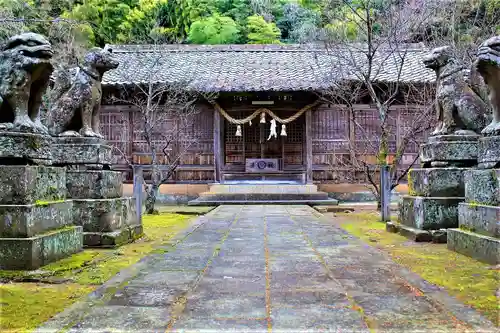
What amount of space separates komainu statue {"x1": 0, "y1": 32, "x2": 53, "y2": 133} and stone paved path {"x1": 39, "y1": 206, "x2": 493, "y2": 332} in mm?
2223

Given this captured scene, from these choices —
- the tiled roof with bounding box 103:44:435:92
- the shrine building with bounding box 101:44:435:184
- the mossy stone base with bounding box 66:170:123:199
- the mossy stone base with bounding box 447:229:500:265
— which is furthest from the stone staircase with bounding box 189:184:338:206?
the mossy stone base with bounding box 447:229:500:265

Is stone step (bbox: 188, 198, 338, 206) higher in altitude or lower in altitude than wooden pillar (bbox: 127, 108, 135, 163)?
lower

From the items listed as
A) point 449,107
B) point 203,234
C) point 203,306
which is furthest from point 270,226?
point 203,306

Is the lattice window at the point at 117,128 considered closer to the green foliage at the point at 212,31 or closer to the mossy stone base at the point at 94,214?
the mossy stone base at the point at 94,214

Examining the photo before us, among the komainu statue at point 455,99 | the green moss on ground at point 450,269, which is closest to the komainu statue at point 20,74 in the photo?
the green moss on ground at point 450,269

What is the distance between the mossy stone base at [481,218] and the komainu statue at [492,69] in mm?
979

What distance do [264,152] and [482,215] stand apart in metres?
13.3

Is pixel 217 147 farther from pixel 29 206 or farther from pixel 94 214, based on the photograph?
pixel 29 206

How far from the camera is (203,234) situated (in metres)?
7.12

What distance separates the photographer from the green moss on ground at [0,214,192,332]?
2922 millimetres

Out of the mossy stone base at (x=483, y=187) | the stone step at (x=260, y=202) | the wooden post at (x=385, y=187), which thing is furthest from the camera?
the stone step at (x=260, y=202)

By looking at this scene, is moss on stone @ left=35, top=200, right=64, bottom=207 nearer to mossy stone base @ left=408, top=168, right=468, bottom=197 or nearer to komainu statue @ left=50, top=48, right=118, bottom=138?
komainu statue @ left=50, top=48, right=118, bottom=138

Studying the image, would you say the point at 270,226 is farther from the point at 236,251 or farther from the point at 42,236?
the point at 42,236

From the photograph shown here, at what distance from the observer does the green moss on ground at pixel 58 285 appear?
2.92 m
